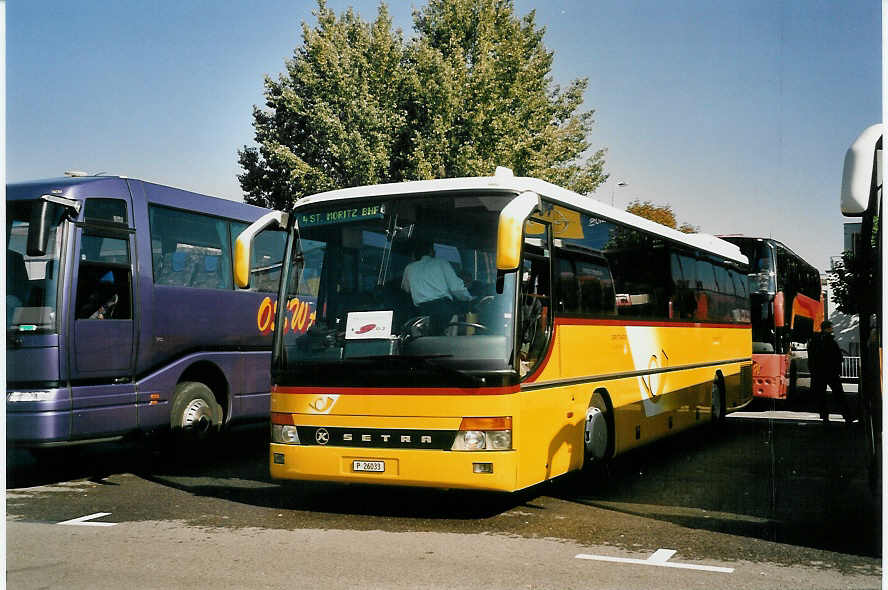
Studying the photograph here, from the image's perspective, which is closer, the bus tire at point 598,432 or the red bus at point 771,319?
the bus tire at point 598,432

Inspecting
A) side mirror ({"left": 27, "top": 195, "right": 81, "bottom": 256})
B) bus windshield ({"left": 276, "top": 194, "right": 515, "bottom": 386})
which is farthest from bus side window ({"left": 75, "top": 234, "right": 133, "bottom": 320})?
bus windshield ({"left": 276, "top": 194, "right": 515, "bottom": 386})

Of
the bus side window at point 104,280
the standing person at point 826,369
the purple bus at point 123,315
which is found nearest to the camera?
the purple bus at point 123,315

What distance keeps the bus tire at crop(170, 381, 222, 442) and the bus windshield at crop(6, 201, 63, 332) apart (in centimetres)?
208

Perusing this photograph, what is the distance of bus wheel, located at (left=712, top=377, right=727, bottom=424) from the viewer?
15.2m

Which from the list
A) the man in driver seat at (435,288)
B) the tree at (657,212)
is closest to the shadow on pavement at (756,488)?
the man in driver seat at (435,288)

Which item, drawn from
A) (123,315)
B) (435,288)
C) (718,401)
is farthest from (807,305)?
(435,288)

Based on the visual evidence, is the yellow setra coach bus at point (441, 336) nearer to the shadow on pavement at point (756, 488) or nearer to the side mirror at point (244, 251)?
the side mirror at point (244, 251)

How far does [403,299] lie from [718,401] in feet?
28.6

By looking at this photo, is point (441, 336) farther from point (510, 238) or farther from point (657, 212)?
point (657, 212)

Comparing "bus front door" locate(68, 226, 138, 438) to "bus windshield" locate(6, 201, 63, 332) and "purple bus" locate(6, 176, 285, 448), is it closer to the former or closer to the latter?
"purple bus" locate(6, 176, 285, 448)

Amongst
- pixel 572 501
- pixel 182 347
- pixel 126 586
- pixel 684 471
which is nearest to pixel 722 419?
pixel 684 471

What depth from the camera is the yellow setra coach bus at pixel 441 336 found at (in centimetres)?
807

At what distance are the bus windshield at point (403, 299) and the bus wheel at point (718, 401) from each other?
786 centimetres

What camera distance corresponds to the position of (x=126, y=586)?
20.4 feet
